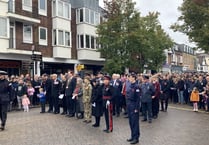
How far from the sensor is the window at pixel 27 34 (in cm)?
2888

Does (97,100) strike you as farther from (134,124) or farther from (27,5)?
(27,5)

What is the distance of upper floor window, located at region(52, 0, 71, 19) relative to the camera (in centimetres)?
3250

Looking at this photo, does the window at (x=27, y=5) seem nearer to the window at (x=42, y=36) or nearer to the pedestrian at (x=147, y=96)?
the window at (x=42, y=36)

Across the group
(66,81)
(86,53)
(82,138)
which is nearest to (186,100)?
(66,81)

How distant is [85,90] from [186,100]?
11.0 metres

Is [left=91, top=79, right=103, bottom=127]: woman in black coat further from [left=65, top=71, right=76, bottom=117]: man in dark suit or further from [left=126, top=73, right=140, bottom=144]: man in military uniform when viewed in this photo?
[left=65, top=71, right=76, bottom=117]: man in dark suit

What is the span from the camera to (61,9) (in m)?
33.3

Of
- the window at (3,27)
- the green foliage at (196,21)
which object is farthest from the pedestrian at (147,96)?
the window at (3,27)

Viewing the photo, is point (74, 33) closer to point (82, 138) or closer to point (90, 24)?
point (90, 24)

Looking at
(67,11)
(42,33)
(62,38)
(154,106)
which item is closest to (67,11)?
(67,11)

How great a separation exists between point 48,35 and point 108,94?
21652mm

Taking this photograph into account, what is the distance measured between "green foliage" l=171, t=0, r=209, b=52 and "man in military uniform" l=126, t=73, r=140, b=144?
1303cm

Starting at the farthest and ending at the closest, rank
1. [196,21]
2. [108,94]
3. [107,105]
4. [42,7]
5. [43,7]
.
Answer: [43,7] < [42,7] < [196,21] < [108,94] < [107,105]

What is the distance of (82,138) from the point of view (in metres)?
10.2
